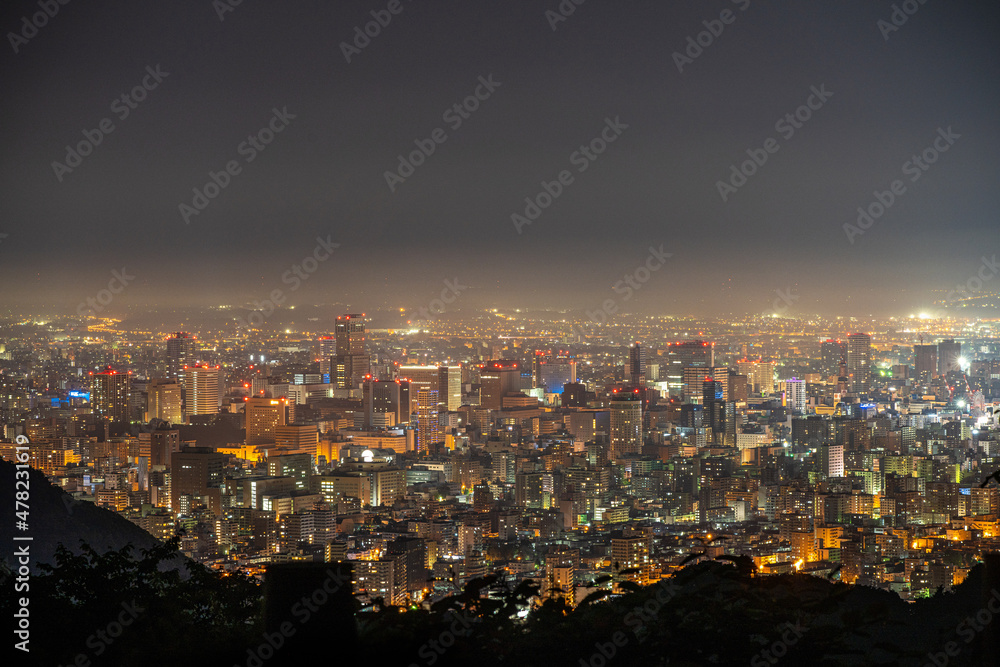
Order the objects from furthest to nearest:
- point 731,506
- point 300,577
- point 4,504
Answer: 1. point 731,506
2. point 4,504
3. point 300,577

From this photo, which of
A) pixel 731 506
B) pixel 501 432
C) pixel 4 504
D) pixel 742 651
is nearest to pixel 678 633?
pixel 742 651

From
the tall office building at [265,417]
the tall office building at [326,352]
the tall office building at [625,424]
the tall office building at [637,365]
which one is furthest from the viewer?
the tall office building at [326,352]

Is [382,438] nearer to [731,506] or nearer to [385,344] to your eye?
[385,344]

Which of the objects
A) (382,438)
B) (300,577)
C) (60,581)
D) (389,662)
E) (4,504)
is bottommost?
(382,438)

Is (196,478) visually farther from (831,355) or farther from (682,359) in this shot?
(831,355)

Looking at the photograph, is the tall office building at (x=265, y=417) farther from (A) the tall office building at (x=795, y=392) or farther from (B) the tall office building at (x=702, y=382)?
(A) the tall office building at (x=795, y=392)

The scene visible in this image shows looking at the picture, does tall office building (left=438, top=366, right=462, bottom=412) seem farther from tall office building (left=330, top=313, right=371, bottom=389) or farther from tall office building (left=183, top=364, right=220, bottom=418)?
tall office building (left=183, top=364, right=220, bottom=418)

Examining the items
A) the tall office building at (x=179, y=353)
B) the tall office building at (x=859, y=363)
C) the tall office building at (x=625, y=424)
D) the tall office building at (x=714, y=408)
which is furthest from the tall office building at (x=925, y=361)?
the tall office building at (x=179, y=353)

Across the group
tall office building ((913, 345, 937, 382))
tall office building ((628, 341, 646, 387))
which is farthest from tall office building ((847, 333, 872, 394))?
tall office building ((628, 341, 646, 387))
